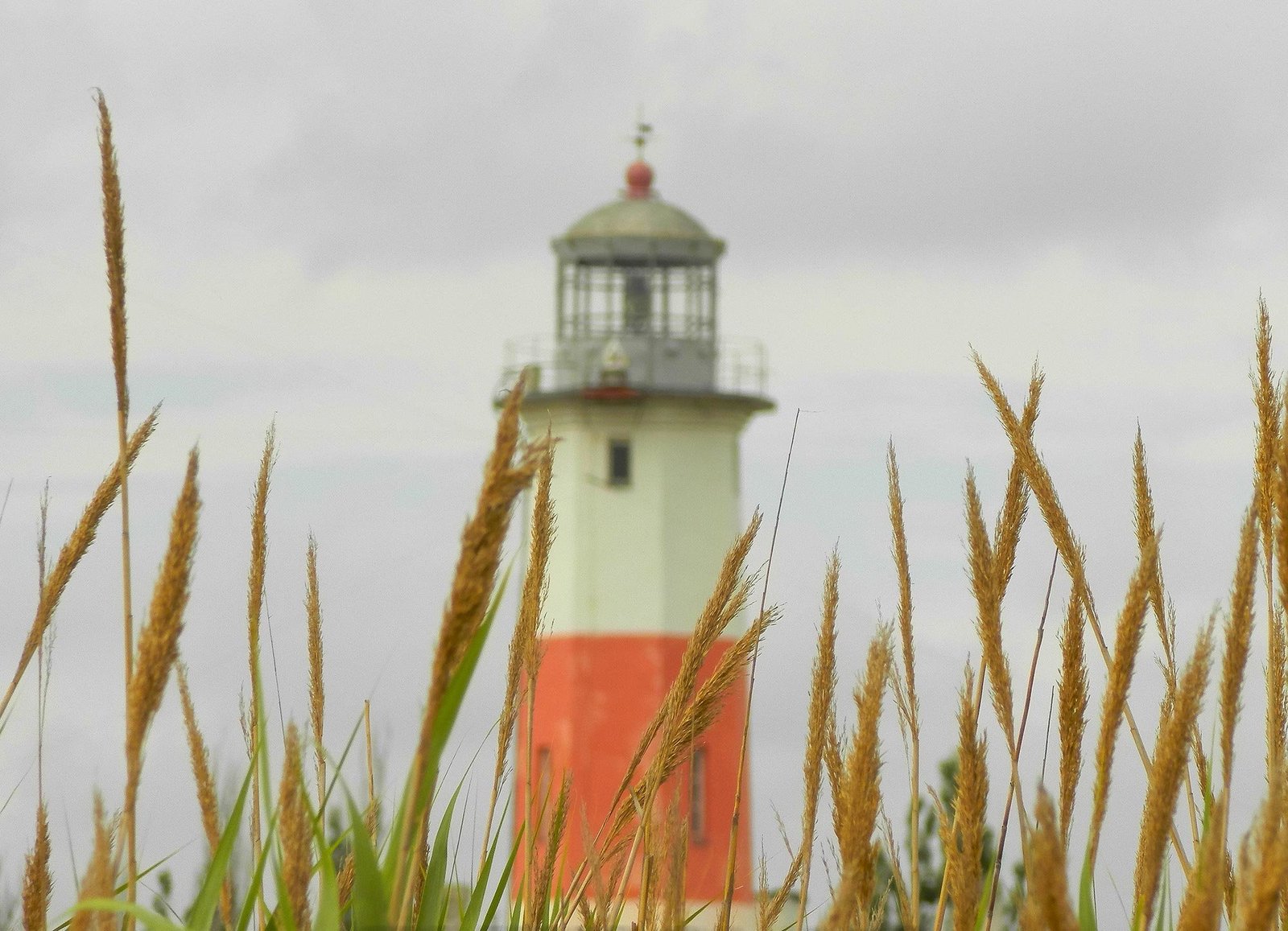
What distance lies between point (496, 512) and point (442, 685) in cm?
13

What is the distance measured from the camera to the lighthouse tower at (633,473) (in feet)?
79.2

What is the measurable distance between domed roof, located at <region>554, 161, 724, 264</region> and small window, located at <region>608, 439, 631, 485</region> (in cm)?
271

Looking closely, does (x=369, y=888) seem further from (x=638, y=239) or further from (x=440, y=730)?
(x=638, y=239)

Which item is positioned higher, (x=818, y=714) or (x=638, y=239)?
(x=638, y=239)

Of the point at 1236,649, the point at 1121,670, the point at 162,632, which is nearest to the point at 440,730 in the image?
the point at 162,632

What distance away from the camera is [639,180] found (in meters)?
27.3

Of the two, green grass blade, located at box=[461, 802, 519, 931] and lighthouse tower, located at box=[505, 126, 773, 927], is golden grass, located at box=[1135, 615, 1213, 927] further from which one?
lighthouse tower, located at box=[505, 126, 773, 927]

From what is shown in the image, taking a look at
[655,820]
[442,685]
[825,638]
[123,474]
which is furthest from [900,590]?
[442,685]

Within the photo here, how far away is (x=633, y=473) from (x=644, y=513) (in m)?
0.65

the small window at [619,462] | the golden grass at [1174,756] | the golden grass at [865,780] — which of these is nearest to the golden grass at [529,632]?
the golden grass at [865,780]

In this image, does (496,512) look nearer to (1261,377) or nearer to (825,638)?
(825,638)

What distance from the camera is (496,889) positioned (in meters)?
2.17

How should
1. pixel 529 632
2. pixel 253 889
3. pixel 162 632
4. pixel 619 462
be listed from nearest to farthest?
1. pixel 162 632
2. pixel 253 889
3. pixel 529 632
4. pixel 619 462

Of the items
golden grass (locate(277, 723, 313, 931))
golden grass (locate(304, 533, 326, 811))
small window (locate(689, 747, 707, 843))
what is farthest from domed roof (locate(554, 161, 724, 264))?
golden grass (locate(277, 723, 313, 931))
